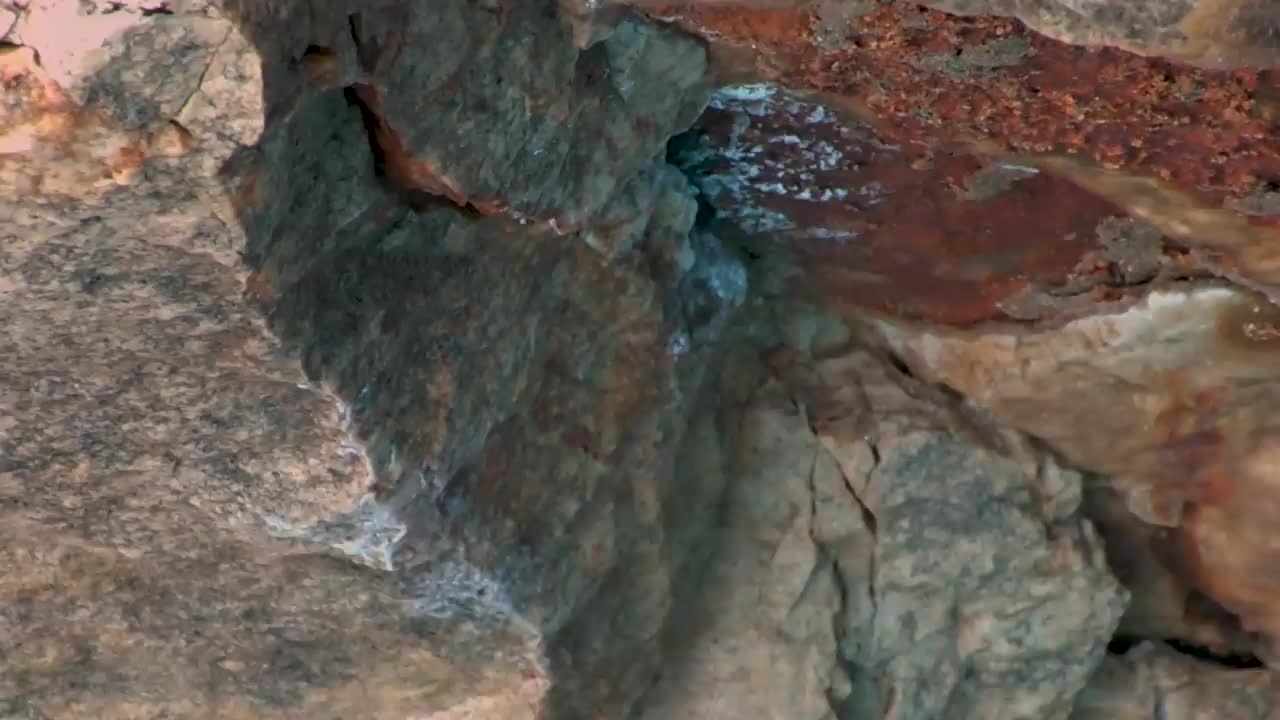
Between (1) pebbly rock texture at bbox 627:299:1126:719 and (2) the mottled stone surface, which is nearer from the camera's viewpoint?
(1) pebbly rock texture at bbox 627:299:1126:719

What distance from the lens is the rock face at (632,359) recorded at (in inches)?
30.1

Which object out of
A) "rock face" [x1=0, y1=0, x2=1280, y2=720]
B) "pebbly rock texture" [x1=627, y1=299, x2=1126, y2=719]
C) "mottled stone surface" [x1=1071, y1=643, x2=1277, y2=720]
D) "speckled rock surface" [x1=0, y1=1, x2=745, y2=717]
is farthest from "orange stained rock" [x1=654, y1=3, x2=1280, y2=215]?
"mottled stone surface" [x1=1071, y1=643, x2=1277, y2=720]

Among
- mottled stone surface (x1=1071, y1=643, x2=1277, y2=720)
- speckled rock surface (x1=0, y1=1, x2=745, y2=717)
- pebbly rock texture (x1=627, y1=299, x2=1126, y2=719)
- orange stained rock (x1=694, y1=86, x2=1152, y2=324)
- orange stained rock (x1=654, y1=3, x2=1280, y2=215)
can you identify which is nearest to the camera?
speckled rock surface (x1=0, y1=1, x2=745, y2=717)

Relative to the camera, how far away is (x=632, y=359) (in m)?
1.27

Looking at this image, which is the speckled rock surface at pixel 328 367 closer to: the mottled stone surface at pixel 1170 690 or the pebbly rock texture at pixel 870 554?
the pebbly rock texture at pixel 870 554

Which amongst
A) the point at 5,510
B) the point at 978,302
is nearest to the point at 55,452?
the point at 5,510

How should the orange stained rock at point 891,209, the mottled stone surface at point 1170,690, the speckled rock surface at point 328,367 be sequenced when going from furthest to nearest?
the mottled stone surface at point 1170,690 → the orange stained rock at point 891,209 → the speckled rock surface at point 328,367

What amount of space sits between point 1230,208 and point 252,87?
865 millimetres

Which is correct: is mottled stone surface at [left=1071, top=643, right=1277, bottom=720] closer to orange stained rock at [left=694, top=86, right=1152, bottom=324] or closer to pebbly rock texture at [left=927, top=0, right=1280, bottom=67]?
orange stained rock at [left=694, top=86, right=1152, bottom=324]

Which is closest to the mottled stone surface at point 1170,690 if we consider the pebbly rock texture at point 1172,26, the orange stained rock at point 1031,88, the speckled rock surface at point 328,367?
the speckled rock surface at point 328,367

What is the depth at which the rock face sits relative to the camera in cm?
77

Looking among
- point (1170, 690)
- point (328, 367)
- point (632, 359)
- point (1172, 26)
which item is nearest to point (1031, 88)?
point (1172, 26)

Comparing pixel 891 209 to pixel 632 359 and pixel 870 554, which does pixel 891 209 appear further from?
pixel 870 554

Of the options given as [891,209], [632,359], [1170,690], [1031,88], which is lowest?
[1170,690]
